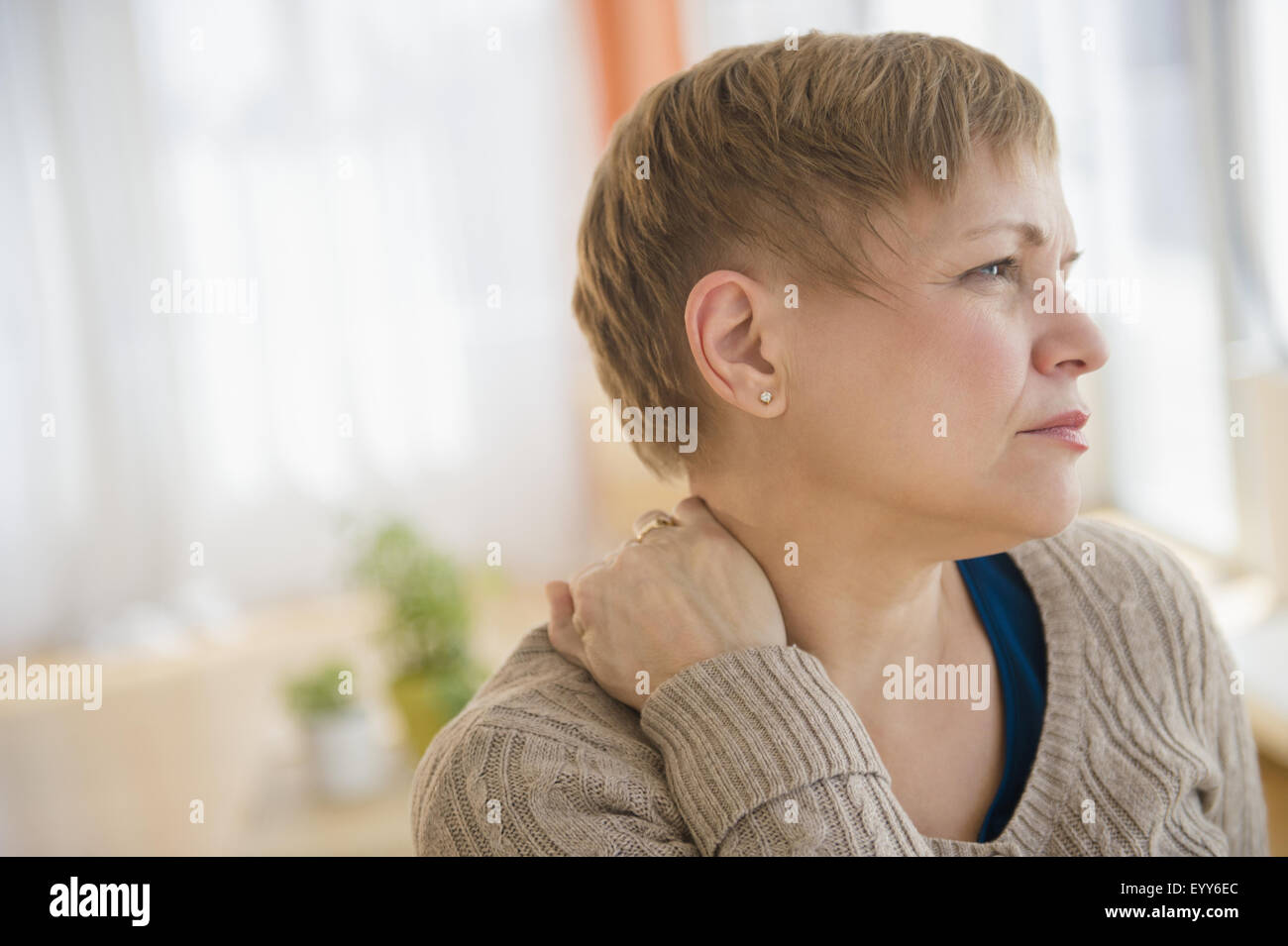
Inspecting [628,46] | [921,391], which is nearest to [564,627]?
[921,391]

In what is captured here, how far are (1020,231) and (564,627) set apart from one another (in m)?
0.48

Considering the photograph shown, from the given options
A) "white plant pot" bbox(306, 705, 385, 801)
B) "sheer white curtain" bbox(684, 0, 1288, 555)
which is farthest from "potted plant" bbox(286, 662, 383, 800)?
"sheer white curtain" bbox(684, 0, 1288, 555)

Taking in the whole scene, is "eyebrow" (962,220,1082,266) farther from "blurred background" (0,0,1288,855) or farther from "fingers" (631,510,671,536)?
"blurred background" (0,0,1288,855)

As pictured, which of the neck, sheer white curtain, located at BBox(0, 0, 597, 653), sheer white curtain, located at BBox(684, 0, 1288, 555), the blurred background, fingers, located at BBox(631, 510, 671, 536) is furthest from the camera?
sheer white curtain, located at BBox(0, 0, 597, 653)

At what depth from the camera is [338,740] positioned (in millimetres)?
2100

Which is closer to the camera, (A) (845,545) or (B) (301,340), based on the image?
(A) (845,545)

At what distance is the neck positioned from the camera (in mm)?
882

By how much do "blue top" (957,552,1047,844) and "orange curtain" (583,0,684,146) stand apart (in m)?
2.54

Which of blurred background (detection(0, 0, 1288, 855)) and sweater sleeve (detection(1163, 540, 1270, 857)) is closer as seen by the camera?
sweater sleeve (detection(1163, 540, 1270, 857))

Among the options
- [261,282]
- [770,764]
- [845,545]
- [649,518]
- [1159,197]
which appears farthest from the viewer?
[261,282]

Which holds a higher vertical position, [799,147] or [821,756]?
[799,147]

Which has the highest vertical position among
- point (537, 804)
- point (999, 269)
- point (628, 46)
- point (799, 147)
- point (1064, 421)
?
point (628, 46)

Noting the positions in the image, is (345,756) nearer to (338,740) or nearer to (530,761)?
(338,740)
